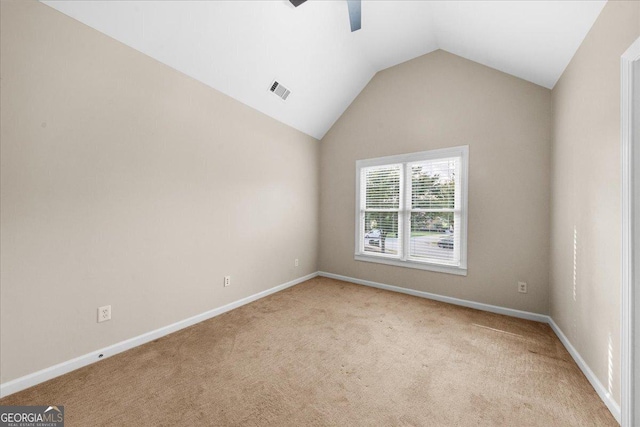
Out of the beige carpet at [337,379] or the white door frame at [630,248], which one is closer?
the white door frame at [630,248]

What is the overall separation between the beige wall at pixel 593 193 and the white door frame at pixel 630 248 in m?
0.09

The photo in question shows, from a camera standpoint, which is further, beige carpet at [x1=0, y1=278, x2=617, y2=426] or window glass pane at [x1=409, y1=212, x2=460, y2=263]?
window glass pane at [x1=409, y1=212, x2=460, y2=263]

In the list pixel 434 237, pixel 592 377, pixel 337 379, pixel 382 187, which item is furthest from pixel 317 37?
pixel 592 377

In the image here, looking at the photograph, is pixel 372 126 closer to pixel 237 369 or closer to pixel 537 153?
pixel 537 153

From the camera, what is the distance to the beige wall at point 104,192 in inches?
65.9

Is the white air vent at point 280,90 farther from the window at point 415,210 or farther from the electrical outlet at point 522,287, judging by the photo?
the electrical outlet at point 522,287

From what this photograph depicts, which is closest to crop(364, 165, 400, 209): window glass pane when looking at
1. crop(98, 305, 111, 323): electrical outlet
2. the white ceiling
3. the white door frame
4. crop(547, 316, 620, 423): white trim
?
the white ceiling

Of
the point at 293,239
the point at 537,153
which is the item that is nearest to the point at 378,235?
the point at 293,239

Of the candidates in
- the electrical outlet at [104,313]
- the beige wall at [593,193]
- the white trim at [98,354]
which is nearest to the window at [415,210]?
the beige wall at [593,193]

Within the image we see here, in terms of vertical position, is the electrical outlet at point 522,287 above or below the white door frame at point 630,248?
below

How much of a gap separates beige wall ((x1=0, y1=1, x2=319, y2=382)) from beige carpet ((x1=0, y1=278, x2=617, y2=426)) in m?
0.41

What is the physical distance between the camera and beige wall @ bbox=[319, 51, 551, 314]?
2.81 metres

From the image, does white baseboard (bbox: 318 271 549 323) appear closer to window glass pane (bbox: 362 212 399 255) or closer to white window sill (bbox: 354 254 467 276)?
white window sill (bbox: 354 254 467 276)

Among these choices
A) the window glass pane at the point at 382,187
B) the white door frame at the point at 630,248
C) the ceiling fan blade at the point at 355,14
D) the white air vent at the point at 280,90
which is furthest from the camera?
the window glass pane at the point at 382,187
